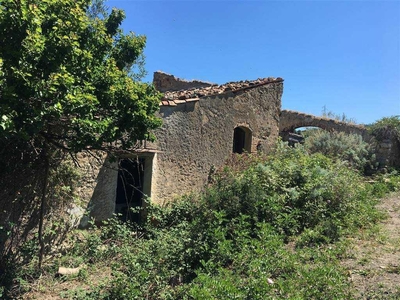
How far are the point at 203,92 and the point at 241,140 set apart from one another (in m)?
2.63

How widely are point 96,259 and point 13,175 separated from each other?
216 cm

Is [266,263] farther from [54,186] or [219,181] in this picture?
[54,186]

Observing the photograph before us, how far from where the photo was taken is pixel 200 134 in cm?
862

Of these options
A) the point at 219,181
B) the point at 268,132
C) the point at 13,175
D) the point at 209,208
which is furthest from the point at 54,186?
the point at 268,132

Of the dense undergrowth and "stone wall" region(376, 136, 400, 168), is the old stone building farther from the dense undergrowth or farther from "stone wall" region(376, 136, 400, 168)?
"stone wall" region(376, 136, 400, 168)

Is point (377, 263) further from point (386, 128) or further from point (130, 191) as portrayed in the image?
point (386, 128)

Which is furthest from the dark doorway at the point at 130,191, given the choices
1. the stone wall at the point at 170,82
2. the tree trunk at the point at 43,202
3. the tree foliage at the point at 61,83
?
the stone wall at the point at 170,82

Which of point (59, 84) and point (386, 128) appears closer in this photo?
point (59, 84)

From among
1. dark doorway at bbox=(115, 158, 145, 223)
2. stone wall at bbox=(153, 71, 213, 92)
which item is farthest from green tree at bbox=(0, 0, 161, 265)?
stone wall at bbox=(153, 71, 213, 92)

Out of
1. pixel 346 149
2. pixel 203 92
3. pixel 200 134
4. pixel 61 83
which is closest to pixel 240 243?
pixel 61 83

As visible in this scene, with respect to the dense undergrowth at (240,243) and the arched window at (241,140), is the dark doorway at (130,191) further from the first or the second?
the arched window at (241,140)

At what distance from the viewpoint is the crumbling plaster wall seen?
7.78 m

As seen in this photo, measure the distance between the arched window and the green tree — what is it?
5.43 metres

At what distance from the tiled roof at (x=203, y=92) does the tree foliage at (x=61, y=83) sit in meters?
2.43
